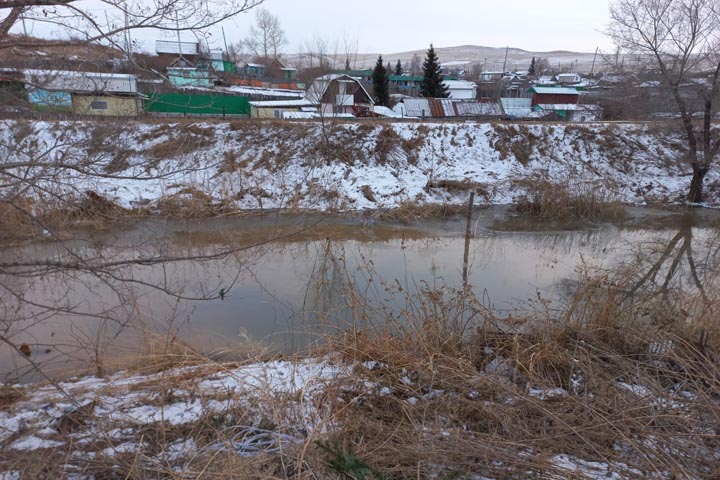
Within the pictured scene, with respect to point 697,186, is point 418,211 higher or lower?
lower

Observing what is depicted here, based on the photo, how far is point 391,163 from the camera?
51.9 feet

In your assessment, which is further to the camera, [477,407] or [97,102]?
[97,102]

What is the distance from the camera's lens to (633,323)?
4938 mm

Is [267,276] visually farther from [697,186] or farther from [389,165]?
[697,186]


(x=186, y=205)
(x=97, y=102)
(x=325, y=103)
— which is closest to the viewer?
(x=97, y=102)

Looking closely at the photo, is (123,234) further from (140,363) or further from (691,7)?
(691,7)

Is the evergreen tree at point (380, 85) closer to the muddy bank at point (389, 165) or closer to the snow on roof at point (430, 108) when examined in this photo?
the snow on roof at point (430, 108)

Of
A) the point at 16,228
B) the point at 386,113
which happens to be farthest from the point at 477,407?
the point at 386,113

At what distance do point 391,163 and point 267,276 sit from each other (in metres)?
8.98

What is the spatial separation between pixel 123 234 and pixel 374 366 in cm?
839

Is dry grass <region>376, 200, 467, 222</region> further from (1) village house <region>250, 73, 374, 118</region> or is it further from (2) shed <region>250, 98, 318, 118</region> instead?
(2) shed <region>250, 98, 318, 118</region>

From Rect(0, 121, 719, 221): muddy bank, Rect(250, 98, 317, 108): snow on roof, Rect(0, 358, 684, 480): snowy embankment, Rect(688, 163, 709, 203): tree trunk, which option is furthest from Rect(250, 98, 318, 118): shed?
Rect(0, 358, 684, 480): snowy embankment

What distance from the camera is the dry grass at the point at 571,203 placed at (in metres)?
12.7

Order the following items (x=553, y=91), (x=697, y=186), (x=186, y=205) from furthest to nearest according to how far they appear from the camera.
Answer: (x=553, y=91) < (x=697, y=186) < (x=186, y=205)
